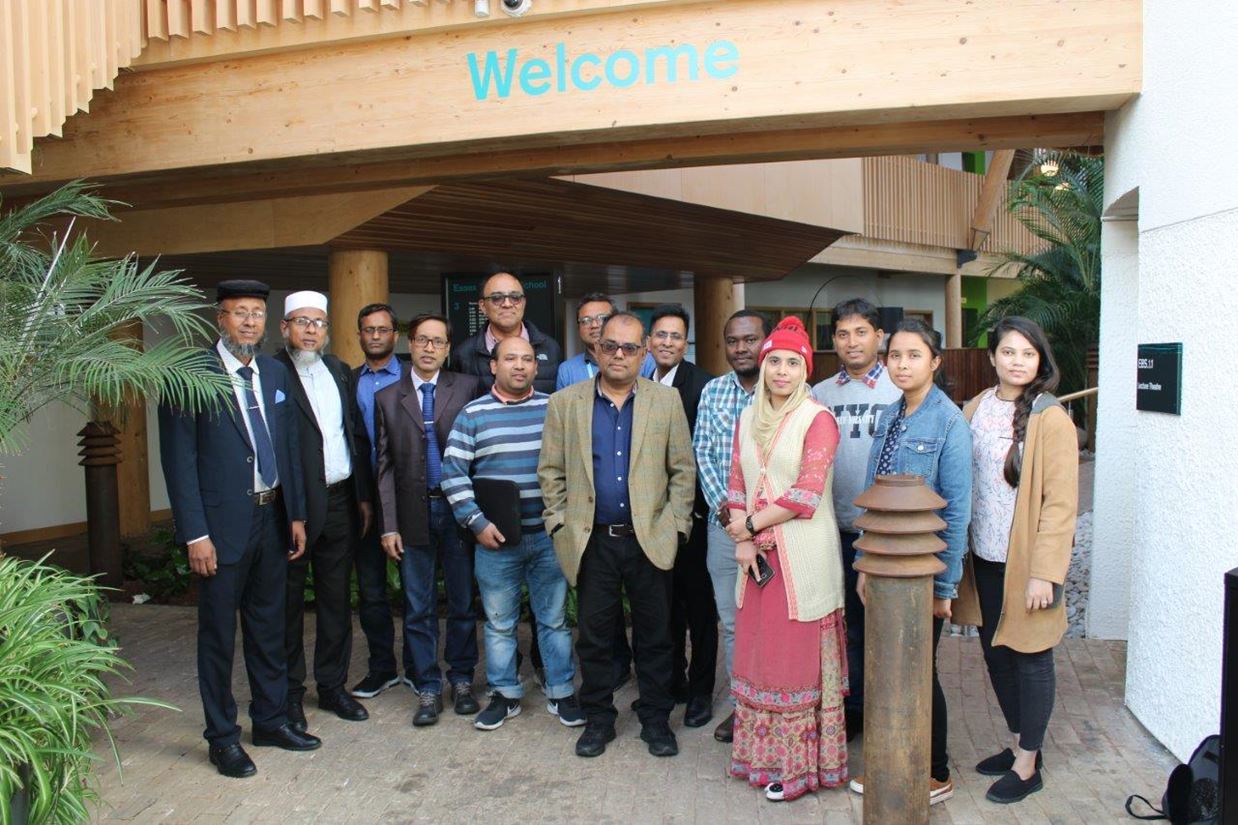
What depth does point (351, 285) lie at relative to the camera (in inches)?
343

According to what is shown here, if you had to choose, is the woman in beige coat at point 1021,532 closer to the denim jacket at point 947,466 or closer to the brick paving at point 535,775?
the denim jacket at point 947,466

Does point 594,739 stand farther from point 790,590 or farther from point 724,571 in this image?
point 790,590

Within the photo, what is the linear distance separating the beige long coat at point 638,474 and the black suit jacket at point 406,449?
68 cm

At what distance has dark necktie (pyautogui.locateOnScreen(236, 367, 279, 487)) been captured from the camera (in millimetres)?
4754

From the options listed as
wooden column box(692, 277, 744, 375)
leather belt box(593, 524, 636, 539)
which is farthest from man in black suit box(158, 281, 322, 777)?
wooden column box(692, 277, 744, 375)

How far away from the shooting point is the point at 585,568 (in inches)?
192

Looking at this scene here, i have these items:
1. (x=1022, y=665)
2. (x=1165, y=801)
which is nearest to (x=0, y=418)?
(x=1022, y=665)

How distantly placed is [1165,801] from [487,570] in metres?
2.97

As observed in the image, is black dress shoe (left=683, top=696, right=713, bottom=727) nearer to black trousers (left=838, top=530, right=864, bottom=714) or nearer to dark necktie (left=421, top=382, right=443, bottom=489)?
A: black trousers (left=838, top=530, right=864, bottom=714)

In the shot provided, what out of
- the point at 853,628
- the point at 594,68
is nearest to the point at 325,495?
the point at 853,628

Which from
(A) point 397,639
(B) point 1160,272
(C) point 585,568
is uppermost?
(B) point 1160,272

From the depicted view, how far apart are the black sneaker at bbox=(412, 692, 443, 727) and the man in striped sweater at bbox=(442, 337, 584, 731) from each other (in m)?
0.20

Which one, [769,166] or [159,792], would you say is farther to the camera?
[769,166]

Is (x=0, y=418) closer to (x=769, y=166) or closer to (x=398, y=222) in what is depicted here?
(x=398, y=222)
